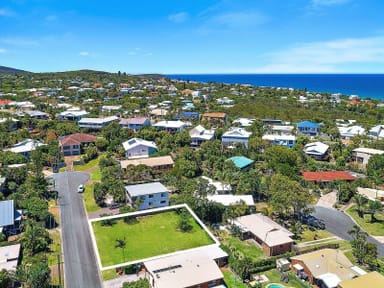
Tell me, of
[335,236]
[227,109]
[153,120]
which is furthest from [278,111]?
[335,236]

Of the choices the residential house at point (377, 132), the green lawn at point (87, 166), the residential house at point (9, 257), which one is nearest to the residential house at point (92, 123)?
the green lawn at point (87, 166)

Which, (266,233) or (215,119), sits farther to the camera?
(215,119)

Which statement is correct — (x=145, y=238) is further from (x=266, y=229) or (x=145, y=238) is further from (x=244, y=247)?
(x=266, y=229)

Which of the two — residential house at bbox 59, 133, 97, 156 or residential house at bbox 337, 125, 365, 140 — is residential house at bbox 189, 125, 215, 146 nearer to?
residential house at bbox 59, 133, 97, 156

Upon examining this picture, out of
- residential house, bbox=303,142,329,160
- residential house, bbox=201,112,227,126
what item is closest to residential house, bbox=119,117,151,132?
residential house, bbox=201,112,227,126

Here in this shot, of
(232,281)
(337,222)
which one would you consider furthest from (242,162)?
(232,281)

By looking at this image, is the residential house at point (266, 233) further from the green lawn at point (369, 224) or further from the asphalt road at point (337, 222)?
the green lawn at point (369, 224)

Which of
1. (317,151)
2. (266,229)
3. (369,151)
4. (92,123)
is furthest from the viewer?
(92,123)
